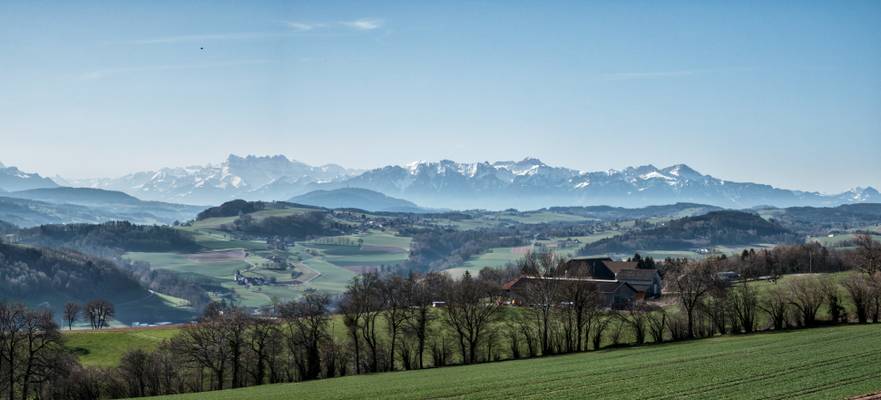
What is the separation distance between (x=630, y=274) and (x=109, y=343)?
Result: 9565cm

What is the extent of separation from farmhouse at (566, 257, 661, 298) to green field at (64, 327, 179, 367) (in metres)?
71.2

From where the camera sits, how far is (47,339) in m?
69.2

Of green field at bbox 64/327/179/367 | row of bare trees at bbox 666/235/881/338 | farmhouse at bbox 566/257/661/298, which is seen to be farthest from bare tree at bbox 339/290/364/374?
farmhouse at bbox 566/257/661/298

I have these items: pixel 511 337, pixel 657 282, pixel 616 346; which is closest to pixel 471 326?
pixel 511 337

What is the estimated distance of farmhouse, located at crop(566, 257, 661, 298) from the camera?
13961cm

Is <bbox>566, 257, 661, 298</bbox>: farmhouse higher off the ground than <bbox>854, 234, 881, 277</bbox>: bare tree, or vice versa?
<bbox>854, 234, 881, 277</bbox>: bare tree

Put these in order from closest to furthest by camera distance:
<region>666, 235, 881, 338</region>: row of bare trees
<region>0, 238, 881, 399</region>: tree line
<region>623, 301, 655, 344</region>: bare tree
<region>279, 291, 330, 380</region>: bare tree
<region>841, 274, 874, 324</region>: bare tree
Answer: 1. <region>0, 238, 881, 399</region>: tree line
2. <region>279, 291, 330, 380</region>: bare tree
3. <region>841, 274, 874, 324</region>: bare tree
4. <region>666, 235, 881, 338</region>: row of bare trees
5. <region>623, 301, 655, 344</region>: bare tree

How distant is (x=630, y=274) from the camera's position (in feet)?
477

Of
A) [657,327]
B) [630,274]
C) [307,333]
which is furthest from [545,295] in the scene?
[630,274]

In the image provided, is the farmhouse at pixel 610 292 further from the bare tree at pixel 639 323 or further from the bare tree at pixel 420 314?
the bare tree at pixel 420 314

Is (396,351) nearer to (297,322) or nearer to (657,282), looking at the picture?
(297,322)

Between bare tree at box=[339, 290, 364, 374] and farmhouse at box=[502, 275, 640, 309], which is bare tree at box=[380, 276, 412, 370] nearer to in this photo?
bare tree at box=[339, 290, 364, 374]

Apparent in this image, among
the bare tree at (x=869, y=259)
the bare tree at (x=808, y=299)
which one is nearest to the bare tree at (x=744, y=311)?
the bare tree at (x=808, y=299)

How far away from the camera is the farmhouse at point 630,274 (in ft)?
458
